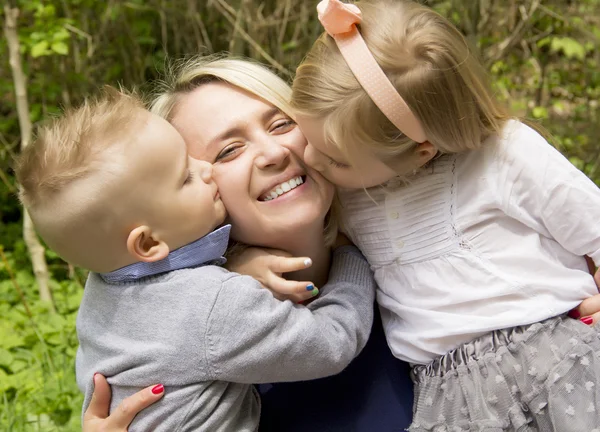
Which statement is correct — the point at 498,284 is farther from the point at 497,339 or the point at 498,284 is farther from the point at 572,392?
the point at 572,392

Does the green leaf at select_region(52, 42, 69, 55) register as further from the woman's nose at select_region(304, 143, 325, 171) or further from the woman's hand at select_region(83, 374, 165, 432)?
the woman's hand at select_region(83, 374, 165, 432)

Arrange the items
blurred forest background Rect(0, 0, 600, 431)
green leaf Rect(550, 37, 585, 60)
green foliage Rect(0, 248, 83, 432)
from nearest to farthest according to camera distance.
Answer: green foliage Rect(0, 248, 83, 432) → blurred forest background Rect(0, 0, 600, 431) → green leaf Rect(550, 37, 585, 60)

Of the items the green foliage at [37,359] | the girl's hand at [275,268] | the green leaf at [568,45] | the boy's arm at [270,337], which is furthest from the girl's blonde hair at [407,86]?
the green leaf at [568,45]

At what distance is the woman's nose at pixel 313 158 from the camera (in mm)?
1997

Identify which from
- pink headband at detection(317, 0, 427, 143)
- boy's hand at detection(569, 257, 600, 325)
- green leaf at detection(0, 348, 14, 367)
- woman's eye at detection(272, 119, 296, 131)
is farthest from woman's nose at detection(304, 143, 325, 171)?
green leaf at detection(0, 348, 14, 367)

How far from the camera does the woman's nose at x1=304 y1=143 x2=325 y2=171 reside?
6.55 ft

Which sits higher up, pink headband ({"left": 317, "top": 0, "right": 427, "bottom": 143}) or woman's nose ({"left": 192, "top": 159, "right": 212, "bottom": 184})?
pink headband ({"left": 317, "top": 0, "right": 427, "bottom": 143})

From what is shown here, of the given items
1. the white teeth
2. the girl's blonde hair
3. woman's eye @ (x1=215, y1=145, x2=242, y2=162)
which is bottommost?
the white teeth

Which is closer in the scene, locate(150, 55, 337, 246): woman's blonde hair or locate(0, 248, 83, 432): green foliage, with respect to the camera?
locate(150, 55, 337, 246): woman's blonde hair

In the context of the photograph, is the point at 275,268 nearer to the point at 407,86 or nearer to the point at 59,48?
the point at 407,86

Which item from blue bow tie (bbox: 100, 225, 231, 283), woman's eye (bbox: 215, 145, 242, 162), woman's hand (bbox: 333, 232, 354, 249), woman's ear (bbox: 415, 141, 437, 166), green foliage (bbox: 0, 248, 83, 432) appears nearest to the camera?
blue bow tie (bbox: 100, 225, 231, 283)

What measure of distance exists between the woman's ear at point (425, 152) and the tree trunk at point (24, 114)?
2.53 metres

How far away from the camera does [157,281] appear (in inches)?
71.7

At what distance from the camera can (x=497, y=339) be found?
6.43ft
